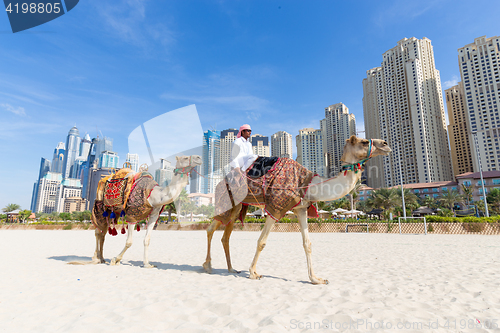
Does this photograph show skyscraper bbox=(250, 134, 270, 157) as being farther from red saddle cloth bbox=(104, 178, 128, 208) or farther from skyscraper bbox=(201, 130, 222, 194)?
red saddle cloth bbox=(104, 178, 128, 208)

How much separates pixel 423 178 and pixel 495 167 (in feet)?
63.8

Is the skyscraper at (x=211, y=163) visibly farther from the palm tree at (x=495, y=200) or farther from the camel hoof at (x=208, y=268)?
the palm tree at (x=495, y=200)

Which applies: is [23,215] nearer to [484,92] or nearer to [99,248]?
[99,248]

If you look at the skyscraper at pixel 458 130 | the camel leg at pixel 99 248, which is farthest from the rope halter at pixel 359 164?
the skyscraper at pixel 458 130

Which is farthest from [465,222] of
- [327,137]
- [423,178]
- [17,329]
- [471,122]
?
[327,137]

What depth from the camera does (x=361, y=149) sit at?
454 cm

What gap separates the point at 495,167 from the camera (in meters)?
82.7

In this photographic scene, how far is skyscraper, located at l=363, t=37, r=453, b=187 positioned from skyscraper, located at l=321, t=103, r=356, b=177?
13.4 metres

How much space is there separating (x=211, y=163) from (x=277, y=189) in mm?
5002

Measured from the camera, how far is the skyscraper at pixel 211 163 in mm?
5991

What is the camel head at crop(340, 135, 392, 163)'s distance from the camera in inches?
177

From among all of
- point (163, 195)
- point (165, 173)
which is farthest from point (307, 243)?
point (165, 173)

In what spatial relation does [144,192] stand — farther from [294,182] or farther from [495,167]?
[495,167]

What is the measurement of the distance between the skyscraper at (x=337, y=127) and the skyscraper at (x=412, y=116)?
44.1 feet
